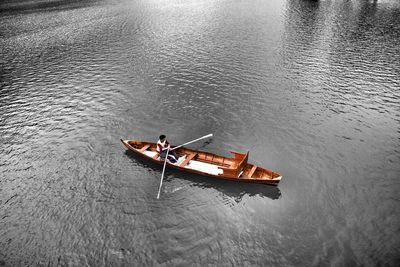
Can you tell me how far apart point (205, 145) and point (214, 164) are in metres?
3.73

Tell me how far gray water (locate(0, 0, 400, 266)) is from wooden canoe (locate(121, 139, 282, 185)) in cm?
99

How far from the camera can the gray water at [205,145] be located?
18.8 meters

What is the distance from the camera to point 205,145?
28.3 m

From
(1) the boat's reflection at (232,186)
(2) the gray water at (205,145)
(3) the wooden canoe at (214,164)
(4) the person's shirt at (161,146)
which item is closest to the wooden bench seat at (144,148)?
(3) the wooden canoe at (214,164)

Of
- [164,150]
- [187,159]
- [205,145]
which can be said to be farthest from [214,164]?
[164,150]

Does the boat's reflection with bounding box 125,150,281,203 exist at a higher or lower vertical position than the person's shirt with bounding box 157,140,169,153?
lower

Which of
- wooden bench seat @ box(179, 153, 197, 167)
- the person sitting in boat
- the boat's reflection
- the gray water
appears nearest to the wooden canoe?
wooden bench seat @ box(179, 153, 197, 167)

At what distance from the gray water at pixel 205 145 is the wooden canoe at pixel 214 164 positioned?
986mm

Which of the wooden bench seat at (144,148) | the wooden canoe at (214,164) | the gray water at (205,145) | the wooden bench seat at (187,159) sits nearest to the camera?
the gray water at (205,145)

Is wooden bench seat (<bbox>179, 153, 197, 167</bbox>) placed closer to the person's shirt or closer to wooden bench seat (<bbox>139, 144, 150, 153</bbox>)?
the person's shirt

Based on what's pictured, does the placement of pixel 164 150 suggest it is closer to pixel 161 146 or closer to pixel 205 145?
pixel 161 146

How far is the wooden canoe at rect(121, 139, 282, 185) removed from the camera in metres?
22.4

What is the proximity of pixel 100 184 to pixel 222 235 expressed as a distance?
11840 millimetres

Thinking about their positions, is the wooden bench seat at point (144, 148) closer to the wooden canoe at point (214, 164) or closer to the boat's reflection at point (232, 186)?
the wooden canoe at point (214, 164)
